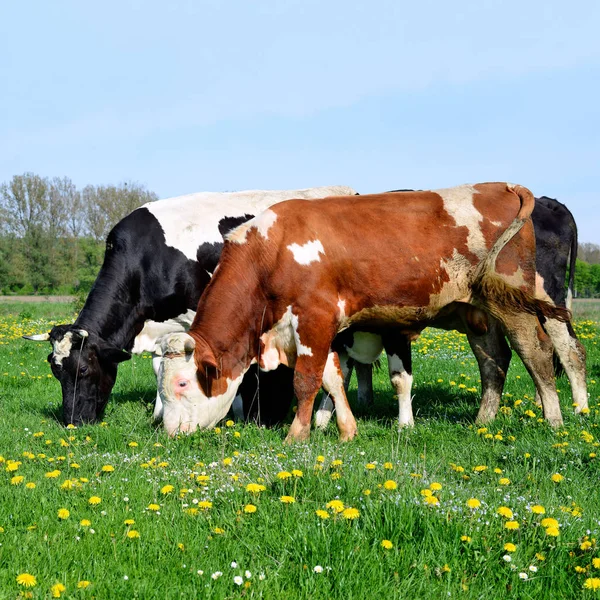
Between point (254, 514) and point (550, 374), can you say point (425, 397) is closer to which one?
point (550, 374)

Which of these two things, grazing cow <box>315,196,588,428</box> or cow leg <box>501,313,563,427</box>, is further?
grazing cow <box>315,196,588,428</box>

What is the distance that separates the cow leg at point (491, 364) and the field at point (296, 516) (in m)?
1.03

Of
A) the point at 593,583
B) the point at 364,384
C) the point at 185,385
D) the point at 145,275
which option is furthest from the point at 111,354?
the point at 593,583

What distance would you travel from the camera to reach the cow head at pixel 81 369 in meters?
7.82

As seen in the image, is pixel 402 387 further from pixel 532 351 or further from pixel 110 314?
pixel 110 314

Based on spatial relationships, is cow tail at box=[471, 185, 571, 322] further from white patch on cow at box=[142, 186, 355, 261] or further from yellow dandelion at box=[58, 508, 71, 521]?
yellow dandelion at box=[58, 508, 71, 521]

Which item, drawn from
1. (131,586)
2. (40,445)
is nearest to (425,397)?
(40,445)

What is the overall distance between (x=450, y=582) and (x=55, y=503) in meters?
2.47

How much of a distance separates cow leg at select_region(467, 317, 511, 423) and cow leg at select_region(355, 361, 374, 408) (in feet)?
4.92

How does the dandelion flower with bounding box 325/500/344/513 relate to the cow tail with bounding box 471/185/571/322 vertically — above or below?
below

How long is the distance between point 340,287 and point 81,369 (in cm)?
326

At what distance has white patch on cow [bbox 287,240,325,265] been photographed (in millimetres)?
6809

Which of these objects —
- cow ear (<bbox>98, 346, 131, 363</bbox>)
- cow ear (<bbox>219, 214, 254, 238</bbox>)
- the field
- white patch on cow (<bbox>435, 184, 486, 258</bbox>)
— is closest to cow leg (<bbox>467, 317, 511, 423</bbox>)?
the field

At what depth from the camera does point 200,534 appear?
151 inches
